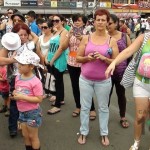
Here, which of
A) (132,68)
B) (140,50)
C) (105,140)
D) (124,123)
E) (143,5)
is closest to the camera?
(140,50)

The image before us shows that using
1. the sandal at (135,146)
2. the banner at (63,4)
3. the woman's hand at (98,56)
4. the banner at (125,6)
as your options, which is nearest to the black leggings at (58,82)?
the woman's hand at (98,56)

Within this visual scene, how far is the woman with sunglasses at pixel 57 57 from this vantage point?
498 cm

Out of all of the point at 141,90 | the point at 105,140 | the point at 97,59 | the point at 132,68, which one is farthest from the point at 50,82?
the point at 141,90

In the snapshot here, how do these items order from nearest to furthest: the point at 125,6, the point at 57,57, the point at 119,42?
the point at 119,42, the point at 57,57, the point at 125,6

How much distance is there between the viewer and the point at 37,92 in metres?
3.21

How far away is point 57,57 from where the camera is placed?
16.4ft

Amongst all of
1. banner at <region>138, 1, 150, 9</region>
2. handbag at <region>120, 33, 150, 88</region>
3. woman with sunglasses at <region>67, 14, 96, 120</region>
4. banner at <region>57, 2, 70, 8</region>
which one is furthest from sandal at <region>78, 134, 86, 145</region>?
banner at <region>138, 1, 150, 9</region>

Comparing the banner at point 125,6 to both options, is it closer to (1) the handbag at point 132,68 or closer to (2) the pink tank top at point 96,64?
(2) the pink tank top at point 96,64

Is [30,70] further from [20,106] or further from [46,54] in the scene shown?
[46,54]

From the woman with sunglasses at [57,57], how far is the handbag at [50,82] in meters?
0.06

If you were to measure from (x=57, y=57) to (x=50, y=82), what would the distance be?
482mm

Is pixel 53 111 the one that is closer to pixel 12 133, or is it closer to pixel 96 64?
pixel 12 133

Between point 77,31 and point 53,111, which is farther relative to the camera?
point 53,111

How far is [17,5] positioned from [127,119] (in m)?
45.3
